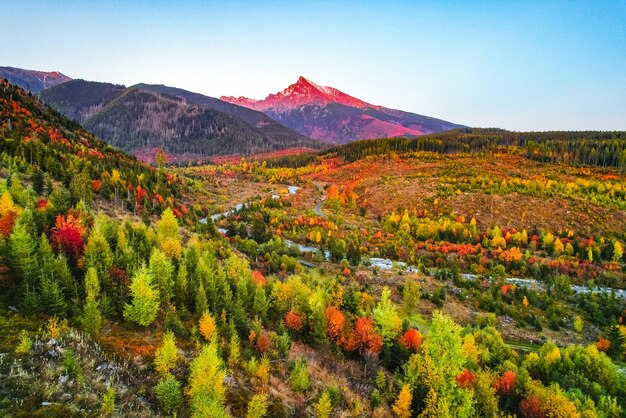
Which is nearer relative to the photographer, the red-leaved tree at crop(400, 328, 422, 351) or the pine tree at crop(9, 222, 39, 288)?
the pine tree at crop(9, 222, 39, 288)

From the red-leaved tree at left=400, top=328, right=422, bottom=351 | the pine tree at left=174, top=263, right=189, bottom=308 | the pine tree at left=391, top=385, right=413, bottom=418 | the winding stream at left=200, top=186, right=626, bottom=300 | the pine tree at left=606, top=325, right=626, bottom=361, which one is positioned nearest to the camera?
the pine tree at left=391, top=385, right=413, bottom=418

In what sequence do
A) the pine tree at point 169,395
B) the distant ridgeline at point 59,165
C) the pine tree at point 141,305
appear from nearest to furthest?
1. the pine tree at point 169,395
2. the pine tree at point 141,305
3. the distant ridgeline at point 59,165

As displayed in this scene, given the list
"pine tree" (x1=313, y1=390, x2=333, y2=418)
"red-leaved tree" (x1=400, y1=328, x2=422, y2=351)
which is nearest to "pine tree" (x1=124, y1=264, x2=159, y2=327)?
"pine tree" (x1=313, y1=390, x2=333, y2=418)

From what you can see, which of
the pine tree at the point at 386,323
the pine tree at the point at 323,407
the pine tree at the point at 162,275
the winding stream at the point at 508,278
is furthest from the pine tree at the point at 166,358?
the winding stream at the point at 508,278

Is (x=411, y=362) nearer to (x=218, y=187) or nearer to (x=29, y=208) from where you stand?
(x=29, y=208)

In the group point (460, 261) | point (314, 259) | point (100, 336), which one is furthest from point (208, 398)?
point (460, 261)

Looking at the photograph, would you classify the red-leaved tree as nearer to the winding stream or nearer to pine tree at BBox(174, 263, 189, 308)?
pine tree at BBox(174, 263, 189, 308)

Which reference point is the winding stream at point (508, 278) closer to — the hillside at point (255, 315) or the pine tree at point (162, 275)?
the hillside at point (255, 315)

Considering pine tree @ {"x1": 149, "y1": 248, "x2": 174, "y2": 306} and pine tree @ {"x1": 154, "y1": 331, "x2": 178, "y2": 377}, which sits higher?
pine tree @ {"x1": 149, "y1": 248, "x2": 174, "y2": 306}

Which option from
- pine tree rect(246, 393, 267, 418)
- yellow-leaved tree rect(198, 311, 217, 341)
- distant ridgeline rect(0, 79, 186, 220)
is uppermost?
distant ridgeline rect(0, 79, 186, 220)

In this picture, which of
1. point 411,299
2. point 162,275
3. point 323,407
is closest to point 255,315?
point 162,275

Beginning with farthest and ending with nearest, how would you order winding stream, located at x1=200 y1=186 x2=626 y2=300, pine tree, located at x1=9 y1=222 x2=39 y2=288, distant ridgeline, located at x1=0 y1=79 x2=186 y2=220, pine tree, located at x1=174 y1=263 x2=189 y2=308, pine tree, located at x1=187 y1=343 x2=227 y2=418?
winding stream, located at x1=200 y1=186 x2=626 y2=300 < distant ridgeline, located at x1=0 y1=79 x2=186 y2=220 < pine tree, located at x1=174 y1=263 x2=189 y2=308 < pine tree, located at x1=9 y1=222 x2=39 y2=288 < pine tree, located at x1=187 y1=343 x2=227 y2=418
